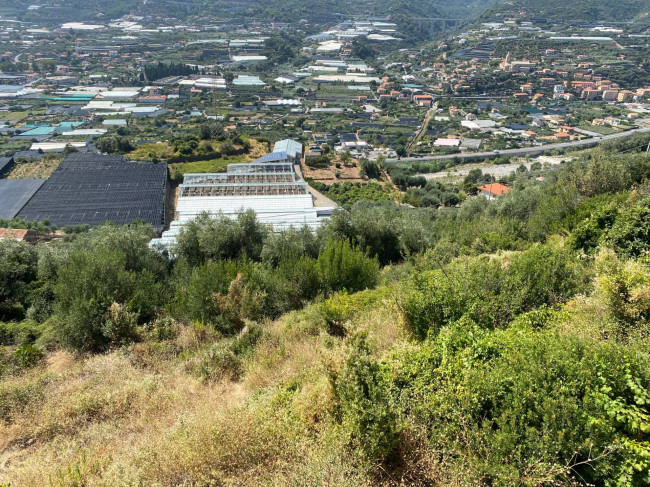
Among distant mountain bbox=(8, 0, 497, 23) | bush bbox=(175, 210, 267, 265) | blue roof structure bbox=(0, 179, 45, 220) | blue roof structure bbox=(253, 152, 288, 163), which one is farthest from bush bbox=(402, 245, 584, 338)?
distant mountain bbox=(8, 0, 497, 23)

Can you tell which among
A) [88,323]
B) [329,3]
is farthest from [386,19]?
[88,323]

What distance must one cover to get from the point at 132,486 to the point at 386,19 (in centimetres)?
14175

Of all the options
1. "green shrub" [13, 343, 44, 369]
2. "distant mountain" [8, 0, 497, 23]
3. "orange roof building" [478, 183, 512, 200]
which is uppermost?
"distant mountain" [8, 0, 497, 23]

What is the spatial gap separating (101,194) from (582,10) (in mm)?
125092

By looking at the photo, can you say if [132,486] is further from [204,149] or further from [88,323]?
[204,149]

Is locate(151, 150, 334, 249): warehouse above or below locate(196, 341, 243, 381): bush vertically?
below

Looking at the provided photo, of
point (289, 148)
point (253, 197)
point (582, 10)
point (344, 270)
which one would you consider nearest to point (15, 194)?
point (253, 197)

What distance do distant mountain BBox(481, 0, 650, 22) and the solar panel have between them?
115370 mm

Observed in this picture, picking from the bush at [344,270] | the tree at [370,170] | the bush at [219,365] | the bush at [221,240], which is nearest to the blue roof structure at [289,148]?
the tree at [370,170]

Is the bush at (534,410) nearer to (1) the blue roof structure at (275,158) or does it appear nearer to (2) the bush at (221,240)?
(2) the bush at (221,240)

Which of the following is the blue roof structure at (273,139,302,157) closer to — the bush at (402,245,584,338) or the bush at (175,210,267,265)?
the bush at (175,210,267,265)

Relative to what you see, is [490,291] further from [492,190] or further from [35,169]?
[35,169]

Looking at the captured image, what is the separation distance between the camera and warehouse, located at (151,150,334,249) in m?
21.0

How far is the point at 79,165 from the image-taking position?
28.2 m
